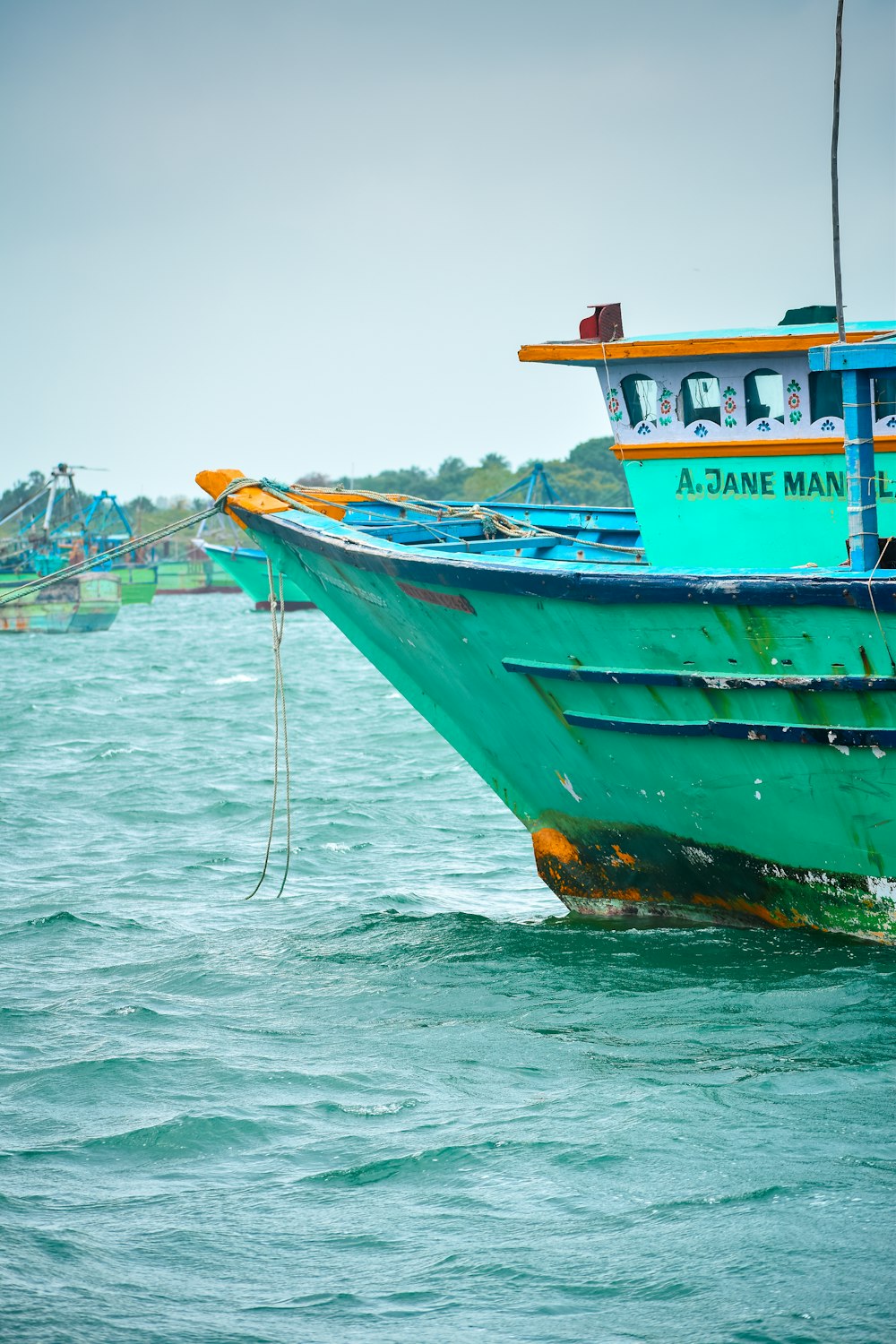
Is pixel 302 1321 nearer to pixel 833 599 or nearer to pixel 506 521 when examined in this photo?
pixel 833 599

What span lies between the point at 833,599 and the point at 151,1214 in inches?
157

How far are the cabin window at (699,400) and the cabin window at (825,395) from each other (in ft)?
1.99

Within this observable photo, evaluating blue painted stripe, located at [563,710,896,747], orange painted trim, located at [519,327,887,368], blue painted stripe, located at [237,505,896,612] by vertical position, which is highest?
orange painted trim, located at [519,327,887,368]

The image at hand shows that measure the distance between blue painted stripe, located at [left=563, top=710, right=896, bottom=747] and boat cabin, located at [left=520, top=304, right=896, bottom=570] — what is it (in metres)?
1.65

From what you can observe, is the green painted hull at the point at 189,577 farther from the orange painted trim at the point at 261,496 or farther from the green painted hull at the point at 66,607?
the orange painted trim at the point at 261,496

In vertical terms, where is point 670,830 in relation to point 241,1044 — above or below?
above

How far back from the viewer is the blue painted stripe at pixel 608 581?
6641mm

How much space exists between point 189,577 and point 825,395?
9526 centimetres

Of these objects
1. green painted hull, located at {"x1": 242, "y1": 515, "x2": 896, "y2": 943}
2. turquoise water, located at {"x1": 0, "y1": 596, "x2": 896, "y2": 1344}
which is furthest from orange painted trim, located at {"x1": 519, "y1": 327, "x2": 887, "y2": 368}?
turquoise water, located at {"x1": 0, "y1": 596, "x2": 896, "y2": 1344}

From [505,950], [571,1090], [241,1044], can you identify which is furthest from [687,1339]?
[505,950]

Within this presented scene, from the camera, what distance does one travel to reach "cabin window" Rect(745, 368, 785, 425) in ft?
27.8

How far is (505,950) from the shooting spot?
8195mm

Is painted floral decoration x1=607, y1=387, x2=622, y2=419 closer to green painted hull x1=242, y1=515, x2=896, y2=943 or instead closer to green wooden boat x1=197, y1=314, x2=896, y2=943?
green wooden boat x1=197, y1=314, x2=896, y2=943

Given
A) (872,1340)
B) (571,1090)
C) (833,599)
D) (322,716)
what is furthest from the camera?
(322,716)
